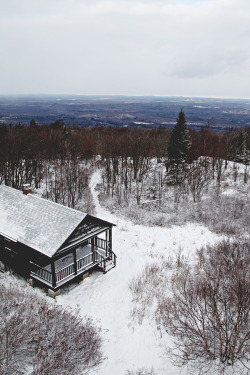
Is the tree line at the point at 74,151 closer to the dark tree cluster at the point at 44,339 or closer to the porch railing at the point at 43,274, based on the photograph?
the porch railing at the point at 43,274

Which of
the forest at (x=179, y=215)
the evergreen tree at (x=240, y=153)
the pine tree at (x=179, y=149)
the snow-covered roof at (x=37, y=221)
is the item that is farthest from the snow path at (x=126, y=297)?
the evergreen tree at (x=240, y=153)

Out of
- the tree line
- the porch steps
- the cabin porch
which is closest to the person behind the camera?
the cabin porch

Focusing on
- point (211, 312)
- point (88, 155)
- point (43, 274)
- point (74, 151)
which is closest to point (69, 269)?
point (43, 274)

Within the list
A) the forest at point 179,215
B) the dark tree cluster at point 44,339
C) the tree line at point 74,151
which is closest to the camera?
the dark tree cluster at point 44,339

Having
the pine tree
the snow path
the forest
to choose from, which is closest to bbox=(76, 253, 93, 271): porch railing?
the snow path

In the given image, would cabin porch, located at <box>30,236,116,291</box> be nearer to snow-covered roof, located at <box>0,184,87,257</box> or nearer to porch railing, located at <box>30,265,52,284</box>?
porch railing, located at <box>30,265,52,284</box>

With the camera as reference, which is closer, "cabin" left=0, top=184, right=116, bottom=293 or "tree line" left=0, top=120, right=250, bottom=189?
"cabin" left=0, top=184, right=116, bottom=293
